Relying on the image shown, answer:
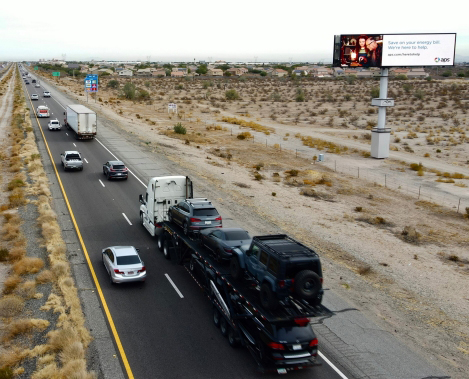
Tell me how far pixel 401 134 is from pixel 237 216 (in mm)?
44999

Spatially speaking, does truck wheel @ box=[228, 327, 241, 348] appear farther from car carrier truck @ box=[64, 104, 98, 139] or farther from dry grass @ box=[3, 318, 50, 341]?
car carrier truck @ box=[64, 104, 98, 139]

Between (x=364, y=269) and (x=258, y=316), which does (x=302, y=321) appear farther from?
(x=364, y=269)

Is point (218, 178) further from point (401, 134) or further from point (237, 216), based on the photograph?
point (401, 134)

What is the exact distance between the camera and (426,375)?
45.1ft

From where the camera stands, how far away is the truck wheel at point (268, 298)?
12.9 metres

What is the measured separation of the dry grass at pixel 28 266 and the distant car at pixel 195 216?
5898 mm

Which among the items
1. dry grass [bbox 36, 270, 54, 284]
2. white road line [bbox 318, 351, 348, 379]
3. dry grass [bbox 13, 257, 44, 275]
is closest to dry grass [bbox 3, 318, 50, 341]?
dry grass [bbox 36, 270, 54, 284]

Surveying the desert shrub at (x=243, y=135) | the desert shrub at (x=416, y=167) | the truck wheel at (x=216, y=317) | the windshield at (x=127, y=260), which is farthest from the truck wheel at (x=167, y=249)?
Result: the desert shrub at (x=243, y=135)

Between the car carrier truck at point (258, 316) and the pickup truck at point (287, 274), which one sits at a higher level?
the pickup truck at point (287, 274)

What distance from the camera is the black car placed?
16.3 meters

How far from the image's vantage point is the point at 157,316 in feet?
54.1

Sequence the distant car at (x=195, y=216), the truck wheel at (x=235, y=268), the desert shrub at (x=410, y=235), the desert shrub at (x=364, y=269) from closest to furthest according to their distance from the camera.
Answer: the truck wheel at (x=235, y=268) → the distant car at (x=195, y=216) → the desert shrub at (x=364, y=269) → the desert shrub at (x=410, y=235)

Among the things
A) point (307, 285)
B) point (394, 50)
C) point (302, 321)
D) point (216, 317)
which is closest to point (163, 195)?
point (216, 317)

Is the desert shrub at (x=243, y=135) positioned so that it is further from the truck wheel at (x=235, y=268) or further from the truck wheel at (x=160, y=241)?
Result: the truck wheel at (x=235, y=268)
